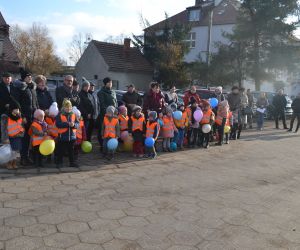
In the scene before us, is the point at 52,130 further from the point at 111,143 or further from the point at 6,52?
the point at 6,52

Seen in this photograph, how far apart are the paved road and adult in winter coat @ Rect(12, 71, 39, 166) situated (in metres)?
0.76

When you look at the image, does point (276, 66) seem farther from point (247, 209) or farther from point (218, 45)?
point (247, 209)

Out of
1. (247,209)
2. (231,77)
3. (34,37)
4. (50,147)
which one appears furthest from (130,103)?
(34,37)

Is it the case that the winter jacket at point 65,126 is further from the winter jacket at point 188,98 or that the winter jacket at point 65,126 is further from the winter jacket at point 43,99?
the winter jacket at point 188,98

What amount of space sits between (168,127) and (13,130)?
420 centimetres

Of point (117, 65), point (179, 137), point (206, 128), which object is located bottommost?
point (179, 137)

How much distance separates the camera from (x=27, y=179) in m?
6.92

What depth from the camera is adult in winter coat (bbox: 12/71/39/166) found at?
303 inches

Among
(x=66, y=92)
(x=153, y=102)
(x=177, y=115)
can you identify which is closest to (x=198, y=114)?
(x=177, y=115)

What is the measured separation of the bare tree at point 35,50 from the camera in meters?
50.7

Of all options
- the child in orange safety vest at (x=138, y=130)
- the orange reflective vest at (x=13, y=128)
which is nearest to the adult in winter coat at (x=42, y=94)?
the orange reflective vest at (x=13, y=128)

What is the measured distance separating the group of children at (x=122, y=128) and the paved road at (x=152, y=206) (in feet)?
1.74

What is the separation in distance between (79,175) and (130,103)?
11.3ft

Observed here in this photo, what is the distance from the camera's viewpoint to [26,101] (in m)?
7.80
